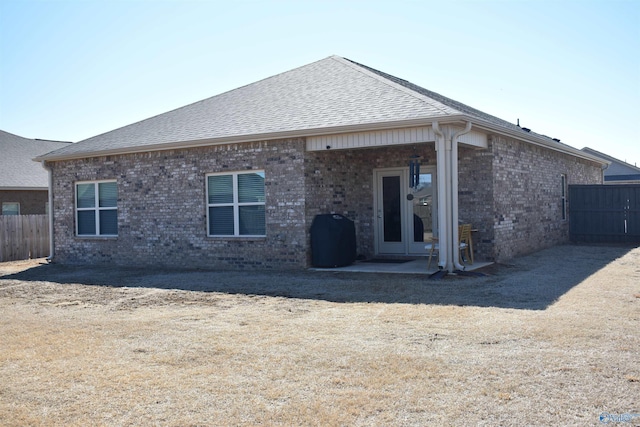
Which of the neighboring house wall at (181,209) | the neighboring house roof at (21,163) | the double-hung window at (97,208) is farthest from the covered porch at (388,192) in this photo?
the neighboring house roof at (21,163)

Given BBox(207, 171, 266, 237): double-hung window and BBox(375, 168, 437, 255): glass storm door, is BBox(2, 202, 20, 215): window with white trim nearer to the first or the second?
BBox(207, 171, 266, 237): double-hung window

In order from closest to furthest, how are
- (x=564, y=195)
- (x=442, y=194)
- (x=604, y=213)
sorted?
(x=442, y=194)
(x=564, y=195)
(x=604, y=213)

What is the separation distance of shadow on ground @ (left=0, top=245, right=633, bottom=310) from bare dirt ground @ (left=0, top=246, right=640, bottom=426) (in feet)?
0.26

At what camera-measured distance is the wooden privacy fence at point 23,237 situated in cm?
1950

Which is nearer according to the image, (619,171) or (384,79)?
(384,79)

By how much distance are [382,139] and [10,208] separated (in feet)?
55.6

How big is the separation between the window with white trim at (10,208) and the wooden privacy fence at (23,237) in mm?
3435

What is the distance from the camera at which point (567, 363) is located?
5.48 m

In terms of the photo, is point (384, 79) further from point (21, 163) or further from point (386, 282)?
point (21, 163)

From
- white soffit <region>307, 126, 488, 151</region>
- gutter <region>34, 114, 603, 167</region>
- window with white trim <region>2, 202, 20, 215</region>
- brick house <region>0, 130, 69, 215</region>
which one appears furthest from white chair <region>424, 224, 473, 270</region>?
window with white trim <region>2, 202, 20, 215</region>

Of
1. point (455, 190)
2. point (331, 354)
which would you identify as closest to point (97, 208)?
point (455, 190)

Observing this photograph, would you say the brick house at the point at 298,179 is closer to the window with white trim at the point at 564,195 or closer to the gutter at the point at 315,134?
the gutter at the point at 315,134

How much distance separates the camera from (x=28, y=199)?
23734 mm

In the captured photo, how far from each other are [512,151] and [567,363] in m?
9.79
